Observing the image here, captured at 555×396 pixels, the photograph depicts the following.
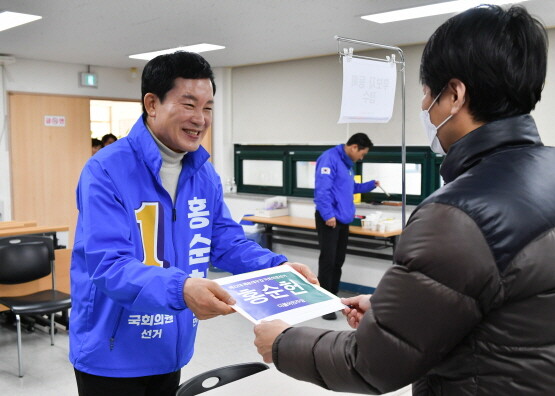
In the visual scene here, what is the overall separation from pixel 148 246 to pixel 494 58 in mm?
1017

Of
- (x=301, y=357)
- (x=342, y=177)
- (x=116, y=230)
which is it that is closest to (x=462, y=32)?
(x=301, y=357)

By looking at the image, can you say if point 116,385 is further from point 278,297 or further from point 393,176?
point 393,176

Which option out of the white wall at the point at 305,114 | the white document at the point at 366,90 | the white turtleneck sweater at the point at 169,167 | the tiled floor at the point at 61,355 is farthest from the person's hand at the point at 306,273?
the white wall at the point at 305,114

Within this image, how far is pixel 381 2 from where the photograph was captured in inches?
152

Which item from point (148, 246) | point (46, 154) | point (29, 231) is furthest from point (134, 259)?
point (46, 154)

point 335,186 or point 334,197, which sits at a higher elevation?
point 335,186

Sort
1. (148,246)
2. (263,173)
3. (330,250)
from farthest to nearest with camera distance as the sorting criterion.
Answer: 1. (263,173)
2. (330,250)
3. (148,246)

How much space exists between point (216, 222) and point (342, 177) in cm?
343

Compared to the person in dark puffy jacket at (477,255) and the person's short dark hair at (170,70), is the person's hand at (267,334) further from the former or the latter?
the person's short dark hair at (170,70)

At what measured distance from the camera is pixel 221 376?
190cm

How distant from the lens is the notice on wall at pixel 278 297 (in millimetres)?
1275

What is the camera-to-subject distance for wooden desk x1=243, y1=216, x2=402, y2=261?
524cm

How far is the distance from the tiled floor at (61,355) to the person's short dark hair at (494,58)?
310 centimetres

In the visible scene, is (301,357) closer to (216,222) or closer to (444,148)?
(444,148)
